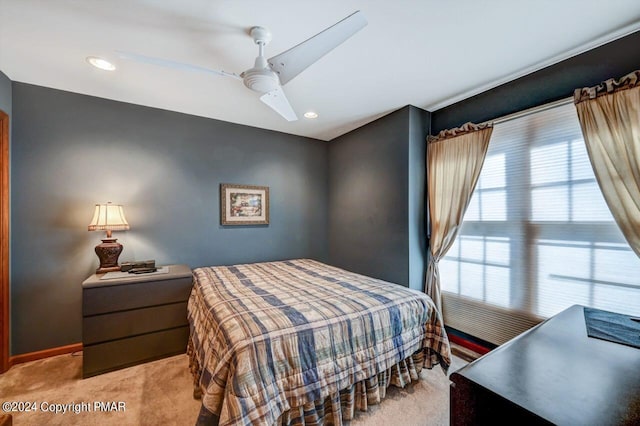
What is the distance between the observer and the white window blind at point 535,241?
1.81 metres

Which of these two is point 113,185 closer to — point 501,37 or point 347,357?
point 347,357

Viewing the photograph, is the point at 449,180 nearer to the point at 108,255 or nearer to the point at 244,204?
the point at 244,204

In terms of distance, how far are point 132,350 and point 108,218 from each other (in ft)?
4.07

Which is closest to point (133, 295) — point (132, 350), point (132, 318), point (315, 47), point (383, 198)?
point (132, 318)

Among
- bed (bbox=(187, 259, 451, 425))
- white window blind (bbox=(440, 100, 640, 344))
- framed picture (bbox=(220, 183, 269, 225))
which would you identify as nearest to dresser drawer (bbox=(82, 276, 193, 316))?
bed (bbox=(187, 259, 451, 425))

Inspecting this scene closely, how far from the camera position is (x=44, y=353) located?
2438 mm

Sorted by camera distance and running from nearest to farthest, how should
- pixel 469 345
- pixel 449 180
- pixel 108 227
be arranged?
pixel 108 227 < pixel 469 345 < pixel 449 180

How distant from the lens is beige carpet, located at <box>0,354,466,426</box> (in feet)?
5.52

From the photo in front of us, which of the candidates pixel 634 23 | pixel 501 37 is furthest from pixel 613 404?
pixel 634 23

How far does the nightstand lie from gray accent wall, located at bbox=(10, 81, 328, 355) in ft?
1.99

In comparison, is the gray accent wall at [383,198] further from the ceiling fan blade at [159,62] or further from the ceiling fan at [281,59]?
the ceiling fan blade at [159,62]

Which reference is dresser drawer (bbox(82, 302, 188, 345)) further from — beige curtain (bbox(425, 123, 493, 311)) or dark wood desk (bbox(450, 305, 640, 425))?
beige curtain (bbox(425, 123, 493, 311))

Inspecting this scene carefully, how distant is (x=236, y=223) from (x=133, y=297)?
1422 mm

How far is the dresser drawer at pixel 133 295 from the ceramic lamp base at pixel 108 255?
414 mm
